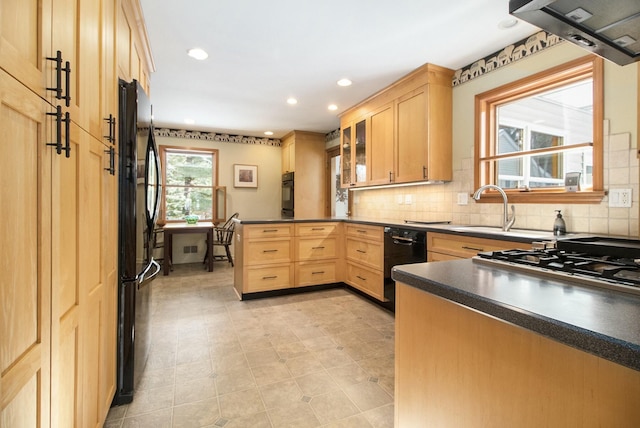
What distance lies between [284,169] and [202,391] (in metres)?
4.74

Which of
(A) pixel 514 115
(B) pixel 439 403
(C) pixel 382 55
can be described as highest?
(C) pixel 382 55

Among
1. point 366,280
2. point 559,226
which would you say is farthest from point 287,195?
point 559,226

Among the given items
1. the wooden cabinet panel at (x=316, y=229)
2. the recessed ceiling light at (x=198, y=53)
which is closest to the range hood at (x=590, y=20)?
the recessed ceiling light at (x=198, y=53)

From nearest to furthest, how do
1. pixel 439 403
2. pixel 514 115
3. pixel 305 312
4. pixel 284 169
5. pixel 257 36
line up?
1. pixel 439 403
2. pixel 257 36
3. pixel 514 115
4. pixel 305 312
5. pixel 284 169

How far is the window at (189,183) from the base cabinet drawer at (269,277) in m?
2.72

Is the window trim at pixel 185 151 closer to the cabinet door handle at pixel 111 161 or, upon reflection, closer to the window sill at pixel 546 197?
the cabinet door handle at pixel 111 161

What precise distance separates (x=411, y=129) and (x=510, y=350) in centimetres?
279

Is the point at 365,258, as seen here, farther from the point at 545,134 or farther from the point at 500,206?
the point at 545,134

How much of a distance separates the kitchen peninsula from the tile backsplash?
1.62 m

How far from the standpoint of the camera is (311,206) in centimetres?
555

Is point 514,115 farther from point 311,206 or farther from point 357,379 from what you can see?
point 311,206

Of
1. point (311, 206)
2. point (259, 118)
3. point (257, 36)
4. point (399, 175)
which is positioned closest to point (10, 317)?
point (257, 36)

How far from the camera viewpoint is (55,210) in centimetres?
86

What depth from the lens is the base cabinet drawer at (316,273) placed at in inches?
141
